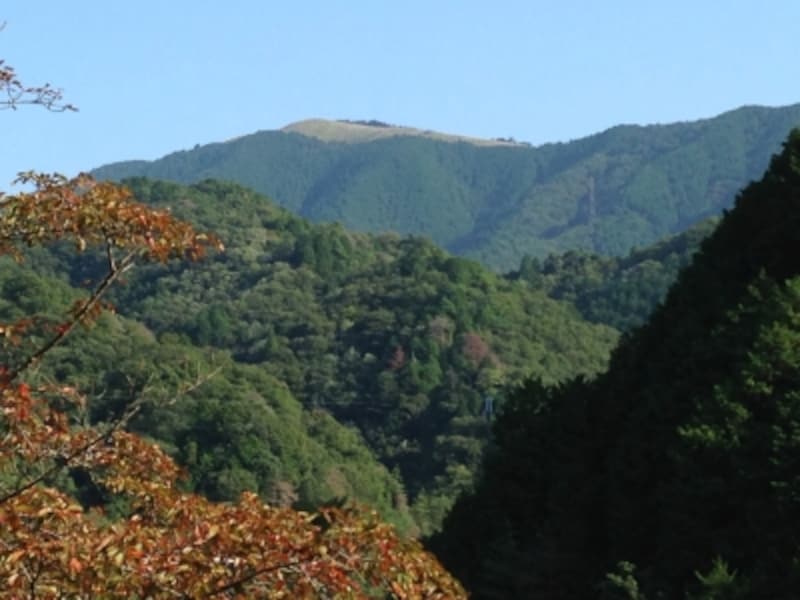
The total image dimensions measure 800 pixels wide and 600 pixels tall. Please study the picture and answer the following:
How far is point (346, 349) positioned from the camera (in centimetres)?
10500

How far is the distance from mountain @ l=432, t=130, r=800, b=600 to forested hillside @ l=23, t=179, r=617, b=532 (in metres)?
35.3

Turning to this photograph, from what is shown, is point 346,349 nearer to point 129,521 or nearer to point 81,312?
point 81,312

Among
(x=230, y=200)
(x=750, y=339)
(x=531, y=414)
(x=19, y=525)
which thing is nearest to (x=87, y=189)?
(x=19, y=525)

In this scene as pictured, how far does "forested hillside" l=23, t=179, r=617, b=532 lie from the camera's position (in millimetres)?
73688

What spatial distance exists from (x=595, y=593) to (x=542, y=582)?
1.07m

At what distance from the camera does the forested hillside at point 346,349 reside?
73.7 meters

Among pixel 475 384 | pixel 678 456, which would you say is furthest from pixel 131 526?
pixel 475 384

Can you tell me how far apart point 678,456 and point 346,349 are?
272ft

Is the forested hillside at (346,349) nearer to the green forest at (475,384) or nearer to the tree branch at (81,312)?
the green forest at (475,384)

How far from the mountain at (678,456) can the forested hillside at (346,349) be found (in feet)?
116

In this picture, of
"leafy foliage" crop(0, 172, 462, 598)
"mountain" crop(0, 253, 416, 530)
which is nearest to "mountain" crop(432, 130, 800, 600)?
"leafy foliage" crop(0, 172, 462, 598)

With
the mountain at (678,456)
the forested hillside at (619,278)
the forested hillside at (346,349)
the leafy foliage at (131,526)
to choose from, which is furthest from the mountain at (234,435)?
the leafy foliage at (131,526)

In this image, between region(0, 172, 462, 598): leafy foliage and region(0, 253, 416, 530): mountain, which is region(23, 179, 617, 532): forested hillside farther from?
region(0, 172, 462, 598): leafy foliage

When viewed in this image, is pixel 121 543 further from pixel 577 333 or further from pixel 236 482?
pixel 577 333
